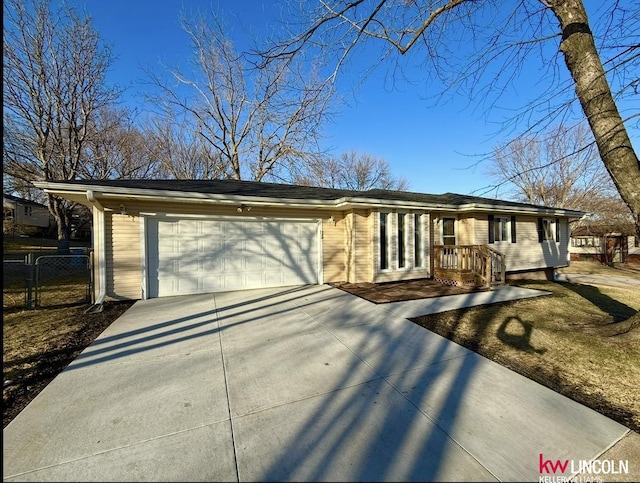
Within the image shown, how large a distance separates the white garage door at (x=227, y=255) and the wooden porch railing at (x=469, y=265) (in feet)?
13.4

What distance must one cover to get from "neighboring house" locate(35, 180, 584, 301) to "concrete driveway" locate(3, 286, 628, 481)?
2.87 metres

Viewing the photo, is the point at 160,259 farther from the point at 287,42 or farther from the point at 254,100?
the point at 254,100

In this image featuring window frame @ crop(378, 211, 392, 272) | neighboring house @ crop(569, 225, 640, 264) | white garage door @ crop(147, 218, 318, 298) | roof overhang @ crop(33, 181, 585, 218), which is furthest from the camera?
neighboring house @ crop(569, 225, 640, 264)

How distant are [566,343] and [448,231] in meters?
6.16

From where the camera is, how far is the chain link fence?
571 cm

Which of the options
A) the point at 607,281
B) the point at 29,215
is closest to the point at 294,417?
the point at 607,281

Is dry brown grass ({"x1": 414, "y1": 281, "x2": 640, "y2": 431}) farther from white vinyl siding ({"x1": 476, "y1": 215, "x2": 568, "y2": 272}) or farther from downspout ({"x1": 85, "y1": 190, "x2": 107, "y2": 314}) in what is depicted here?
downspout ({"x1": 85, "y1": 190, "x2": 107, "y2": 314})

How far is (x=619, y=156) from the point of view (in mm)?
3557

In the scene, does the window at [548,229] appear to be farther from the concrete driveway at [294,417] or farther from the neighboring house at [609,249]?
the concrete driveway at [294,417]

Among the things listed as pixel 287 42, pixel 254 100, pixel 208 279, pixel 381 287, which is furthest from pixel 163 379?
pixel 254 100

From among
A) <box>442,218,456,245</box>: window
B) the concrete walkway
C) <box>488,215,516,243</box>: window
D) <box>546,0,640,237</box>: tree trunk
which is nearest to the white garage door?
<box>442,218,456,245</box>: window

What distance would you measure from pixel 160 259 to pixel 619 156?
8.47m

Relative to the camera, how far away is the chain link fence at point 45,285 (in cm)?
571

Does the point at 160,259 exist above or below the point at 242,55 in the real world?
below
